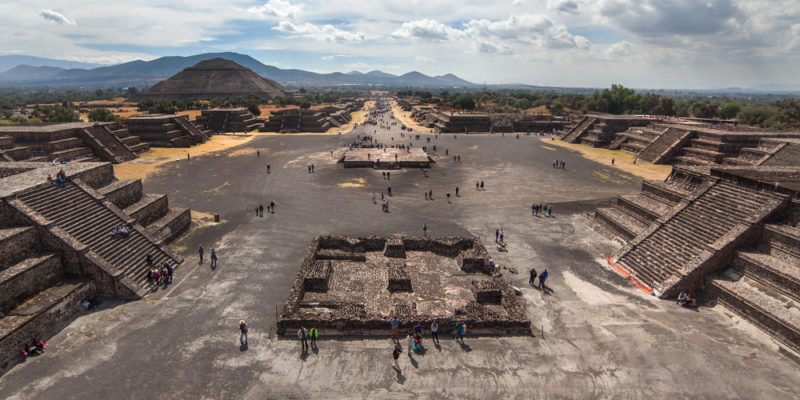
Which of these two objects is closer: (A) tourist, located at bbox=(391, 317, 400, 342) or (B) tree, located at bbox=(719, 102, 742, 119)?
(A) tourist, located at bbox=(391, 317, 400, 342)

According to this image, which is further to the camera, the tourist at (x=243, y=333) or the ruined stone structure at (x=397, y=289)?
the ruined stone structure at (x=397, y=289)

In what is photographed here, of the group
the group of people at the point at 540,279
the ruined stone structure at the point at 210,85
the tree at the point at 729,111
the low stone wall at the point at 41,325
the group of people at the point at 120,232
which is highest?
the ruined stone structure at the point at 210,85

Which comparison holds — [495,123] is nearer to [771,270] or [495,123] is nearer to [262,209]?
[262,209]

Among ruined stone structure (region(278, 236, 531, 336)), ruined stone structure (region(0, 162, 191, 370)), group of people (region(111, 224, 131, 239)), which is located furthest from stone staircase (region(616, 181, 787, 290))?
group of people (region(111, 224, 131, 239))

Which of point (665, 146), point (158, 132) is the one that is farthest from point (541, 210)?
point (158, 132)

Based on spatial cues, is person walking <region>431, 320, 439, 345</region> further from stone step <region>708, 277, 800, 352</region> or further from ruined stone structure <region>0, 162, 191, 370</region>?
ruined stone structure <region>0, 162, 191, 370</region>

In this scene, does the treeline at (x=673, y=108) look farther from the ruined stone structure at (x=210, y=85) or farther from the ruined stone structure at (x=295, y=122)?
the ruined stone structure at (x=210, y=85)

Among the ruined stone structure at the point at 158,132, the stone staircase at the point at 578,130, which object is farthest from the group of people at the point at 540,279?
the ruined stone structure at the point at 158,132
